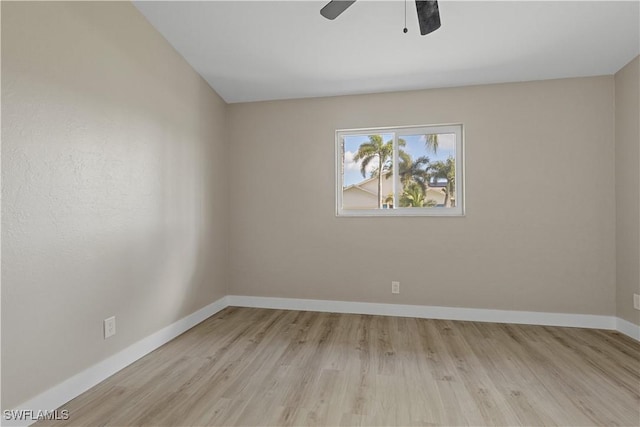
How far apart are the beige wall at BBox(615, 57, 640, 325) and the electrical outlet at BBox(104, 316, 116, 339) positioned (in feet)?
13.0

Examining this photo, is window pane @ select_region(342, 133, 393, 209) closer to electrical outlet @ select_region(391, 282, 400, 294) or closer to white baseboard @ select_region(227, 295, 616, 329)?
electrical outlet @ select_region(391, 282, 400, 294)

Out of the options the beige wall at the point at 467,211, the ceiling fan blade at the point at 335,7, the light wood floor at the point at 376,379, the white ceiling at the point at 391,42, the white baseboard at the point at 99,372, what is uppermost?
the white ceiling at the point at 391,42

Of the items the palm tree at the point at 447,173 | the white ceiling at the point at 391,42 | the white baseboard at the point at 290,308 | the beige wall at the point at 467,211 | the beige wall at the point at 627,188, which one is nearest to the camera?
the white baseboard at the point at 290,308

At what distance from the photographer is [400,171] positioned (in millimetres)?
3469

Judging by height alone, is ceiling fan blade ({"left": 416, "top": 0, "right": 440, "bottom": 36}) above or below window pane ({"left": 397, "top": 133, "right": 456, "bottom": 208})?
above

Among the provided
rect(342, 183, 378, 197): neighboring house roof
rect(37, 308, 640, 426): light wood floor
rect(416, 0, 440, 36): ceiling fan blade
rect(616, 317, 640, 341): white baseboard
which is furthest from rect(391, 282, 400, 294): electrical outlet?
rect(416, 0, 440, 36): ceiling fan blade

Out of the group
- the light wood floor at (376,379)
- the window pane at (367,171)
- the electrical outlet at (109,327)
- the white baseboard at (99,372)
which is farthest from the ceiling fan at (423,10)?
the white baseboard at (99,372)

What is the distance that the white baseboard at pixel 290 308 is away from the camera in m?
1.86

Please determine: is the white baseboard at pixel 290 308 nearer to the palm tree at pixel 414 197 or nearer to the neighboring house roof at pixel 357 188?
the palm tree at pixel 414 197

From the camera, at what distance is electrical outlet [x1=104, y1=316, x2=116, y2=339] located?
2.15 meters

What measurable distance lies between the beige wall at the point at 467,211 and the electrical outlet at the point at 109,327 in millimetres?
1615

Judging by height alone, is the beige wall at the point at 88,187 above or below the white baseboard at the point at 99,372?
above

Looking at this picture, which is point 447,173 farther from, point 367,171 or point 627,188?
point 627,188

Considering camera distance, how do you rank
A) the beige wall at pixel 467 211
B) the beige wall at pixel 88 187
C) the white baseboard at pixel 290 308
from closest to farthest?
1. the beige wall at pixel 88 187
2. the white baseboard at pixel 290 308
3. the beige wall at pixel 467 211
